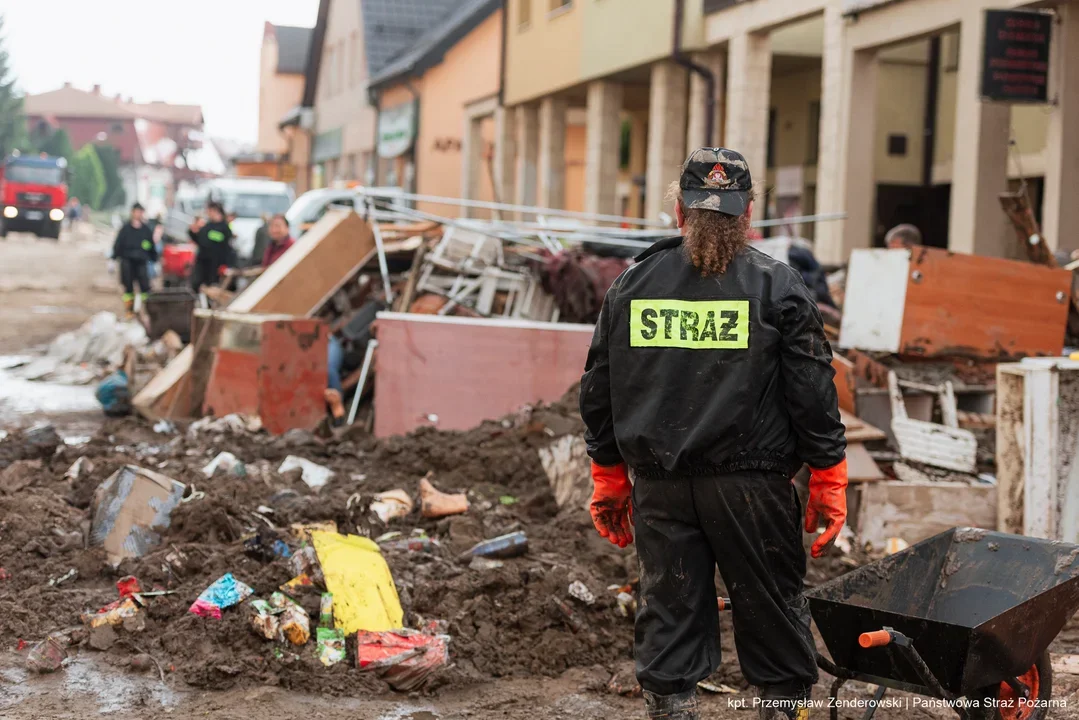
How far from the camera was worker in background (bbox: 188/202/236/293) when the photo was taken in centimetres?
1772

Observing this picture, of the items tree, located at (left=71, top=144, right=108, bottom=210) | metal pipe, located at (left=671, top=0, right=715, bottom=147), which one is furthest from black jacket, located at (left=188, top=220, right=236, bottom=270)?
tree, located at (left=71, top=144, right=108, bottom=210)

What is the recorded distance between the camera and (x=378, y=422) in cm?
1002

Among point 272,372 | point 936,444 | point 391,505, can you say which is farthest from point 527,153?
point 391,505

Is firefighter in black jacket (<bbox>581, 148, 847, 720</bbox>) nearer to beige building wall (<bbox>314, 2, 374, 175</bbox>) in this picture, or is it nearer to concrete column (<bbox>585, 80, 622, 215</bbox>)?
concrete column (<bbox>585, 80, 622, 215</bbox>)

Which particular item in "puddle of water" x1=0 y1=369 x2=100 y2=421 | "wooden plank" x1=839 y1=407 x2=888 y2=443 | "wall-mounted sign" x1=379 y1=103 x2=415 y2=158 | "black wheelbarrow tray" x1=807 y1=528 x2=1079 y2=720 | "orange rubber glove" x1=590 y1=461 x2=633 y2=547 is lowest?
"puddle of water" x1=0 y1=369 x2=100 y2=421

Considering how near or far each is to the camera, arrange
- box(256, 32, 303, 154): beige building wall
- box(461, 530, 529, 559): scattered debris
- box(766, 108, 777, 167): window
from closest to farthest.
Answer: box(461, 530, 529, 559): scattered debris → box(766, 108, 777, 167): window → box(256, 32, 303, 154): beige building wall

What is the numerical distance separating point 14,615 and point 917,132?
63.1ft

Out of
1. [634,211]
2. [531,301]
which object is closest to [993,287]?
[531,301]

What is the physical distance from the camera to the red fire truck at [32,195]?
4600cm

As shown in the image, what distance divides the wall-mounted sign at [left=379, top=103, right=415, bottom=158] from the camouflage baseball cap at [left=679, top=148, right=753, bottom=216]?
2996 centimetres

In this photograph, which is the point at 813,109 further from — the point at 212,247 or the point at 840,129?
the point at 212,247

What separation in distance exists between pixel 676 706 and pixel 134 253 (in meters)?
19.1

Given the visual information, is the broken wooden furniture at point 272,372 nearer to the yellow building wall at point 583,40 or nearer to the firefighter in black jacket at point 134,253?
the yellow building wall at point 583,40

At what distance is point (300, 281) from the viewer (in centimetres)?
1178
